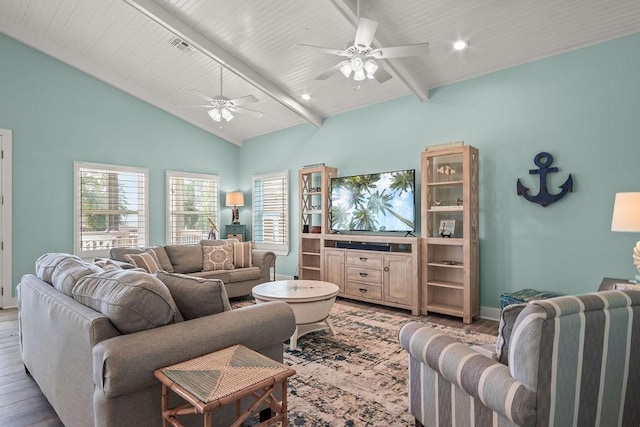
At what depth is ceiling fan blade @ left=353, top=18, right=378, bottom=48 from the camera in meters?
2.75

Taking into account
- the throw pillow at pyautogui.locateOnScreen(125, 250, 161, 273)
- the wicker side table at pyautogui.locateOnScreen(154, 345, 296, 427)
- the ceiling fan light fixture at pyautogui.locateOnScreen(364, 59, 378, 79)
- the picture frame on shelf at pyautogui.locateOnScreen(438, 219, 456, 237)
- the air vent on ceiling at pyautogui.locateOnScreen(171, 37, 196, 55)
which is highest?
the air vent on ceiling at pyautogui.locateOnScreen(171, 37, 196, 55)

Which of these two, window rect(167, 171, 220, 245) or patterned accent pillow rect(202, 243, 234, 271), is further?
window rect(167, 171, 220, 245)

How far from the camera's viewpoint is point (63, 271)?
6.95ft

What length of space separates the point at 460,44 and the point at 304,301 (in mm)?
3169

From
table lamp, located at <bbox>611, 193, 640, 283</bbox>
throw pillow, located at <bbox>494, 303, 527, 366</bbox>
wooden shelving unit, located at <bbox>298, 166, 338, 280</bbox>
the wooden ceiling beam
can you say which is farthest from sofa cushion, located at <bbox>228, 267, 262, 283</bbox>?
table lamp, located at <bbox>611, 193, 640, 283</bbox>

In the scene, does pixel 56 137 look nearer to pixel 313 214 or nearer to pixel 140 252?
pixel 140 252

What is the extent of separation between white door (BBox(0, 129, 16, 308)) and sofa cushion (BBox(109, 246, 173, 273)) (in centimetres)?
165

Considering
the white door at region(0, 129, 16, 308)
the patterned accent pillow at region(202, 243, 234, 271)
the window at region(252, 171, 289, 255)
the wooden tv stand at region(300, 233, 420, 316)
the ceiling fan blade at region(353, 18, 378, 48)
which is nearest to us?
the ceiling fan blade at region(353, 18, 378, 48)

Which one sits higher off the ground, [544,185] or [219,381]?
[544,185]

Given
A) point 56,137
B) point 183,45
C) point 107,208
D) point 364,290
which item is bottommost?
point 364,290

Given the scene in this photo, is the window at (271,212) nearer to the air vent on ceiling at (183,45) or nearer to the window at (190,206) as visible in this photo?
the window at (190,206)

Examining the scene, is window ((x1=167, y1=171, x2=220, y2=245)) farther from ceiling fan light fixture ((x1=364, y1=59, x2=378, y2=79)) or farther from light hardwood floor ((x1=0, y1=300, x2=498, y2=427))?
ceiling fan light fixture ((x1=364, y1=59, x2=378, y2=79))

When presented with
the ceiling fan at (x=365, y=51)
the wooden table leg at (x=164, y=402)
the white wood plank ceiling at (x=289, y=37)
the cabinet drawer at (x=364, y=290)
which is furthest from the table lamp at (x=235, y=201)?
the wooden table leg at (x=164, y=402)

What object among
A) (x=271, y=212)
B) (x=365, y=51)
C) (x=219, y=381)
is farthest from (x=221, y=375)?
(x=271, y=212)
